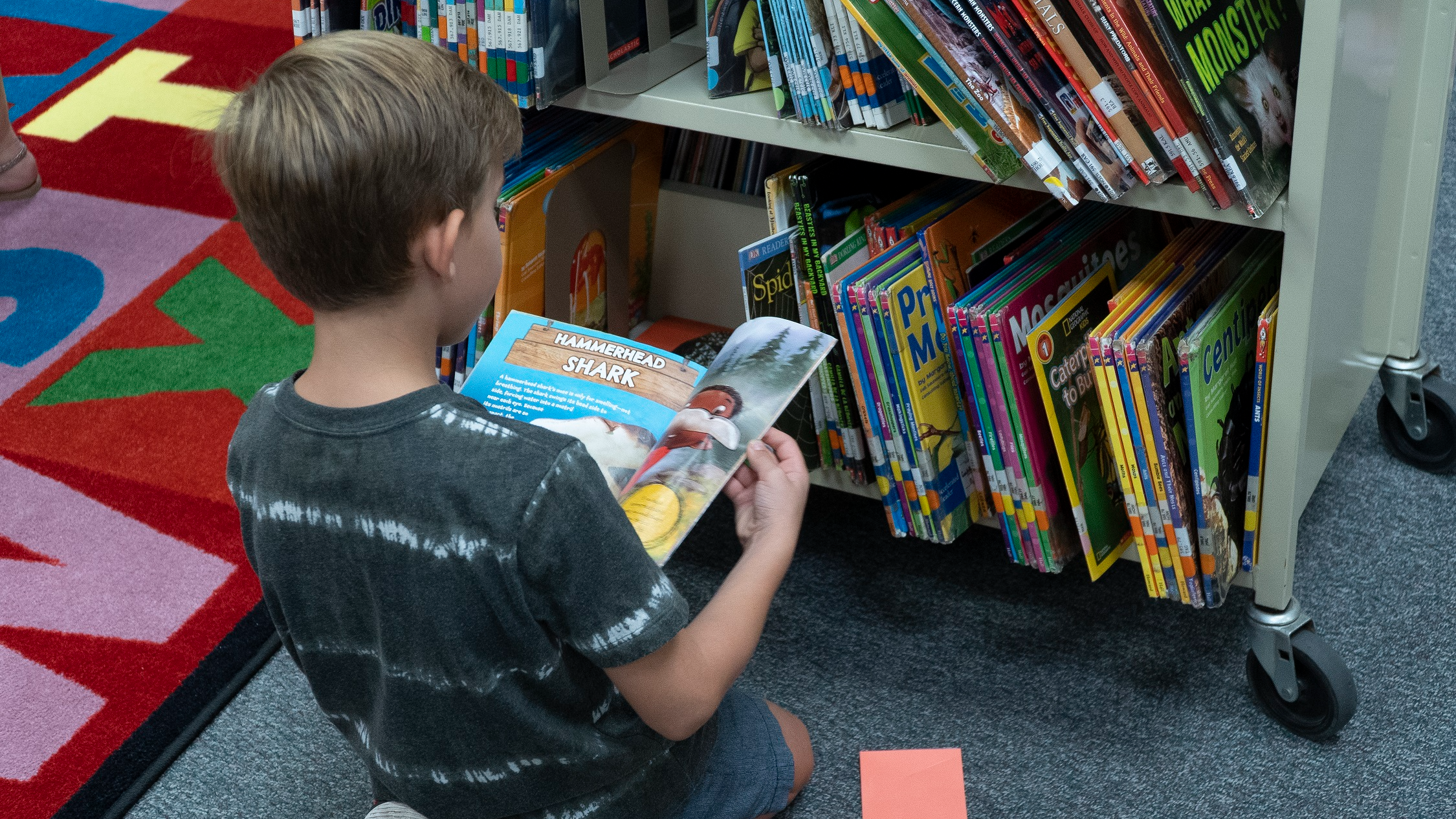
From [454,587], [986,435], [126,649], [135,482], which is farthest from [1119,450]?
[135,482]

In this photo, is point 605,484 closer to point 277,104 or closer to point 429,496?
point 429,496

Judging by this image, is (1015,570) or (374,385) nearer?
(374,385)

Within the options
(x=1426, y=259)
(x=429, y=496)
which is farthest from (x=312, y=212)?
(x=1426, y=259)

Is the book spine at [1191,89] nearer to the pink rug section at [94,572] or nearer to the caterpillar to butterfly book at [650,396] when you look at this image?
the caterpillar to butterfly book at [650,396]

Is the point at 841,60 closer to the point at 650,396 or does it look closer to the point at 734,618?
the point at 650,396

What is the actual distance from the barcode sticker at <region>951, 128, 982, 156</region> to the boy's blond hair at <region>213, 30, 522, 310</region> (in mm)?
401

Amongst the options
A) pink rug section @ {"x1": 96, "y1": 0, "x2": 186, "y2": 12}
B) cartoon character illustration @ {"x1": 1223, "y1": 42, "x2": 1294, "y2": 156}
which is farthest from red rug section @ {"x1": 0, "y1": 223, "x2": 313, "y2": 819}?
cartoon character illustration @ {"x1": 1223, "y1": 42, "x2": 1294, "y2": 156}

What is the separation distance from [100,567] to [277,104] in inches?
39.4

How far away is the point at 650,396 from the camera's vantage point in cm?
103

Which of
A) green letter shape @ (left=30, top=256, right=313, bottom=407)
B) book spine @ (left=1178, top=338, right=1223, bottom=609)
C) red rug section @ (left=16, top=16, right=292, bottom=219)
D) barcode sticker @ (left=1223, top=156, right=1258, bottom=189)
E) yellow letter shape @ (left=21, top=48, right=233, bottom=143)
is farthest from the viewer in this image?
yellow letter shape @ (left=21, top=48, right=233, bottom=143)

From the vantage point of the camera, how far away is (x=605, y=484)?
0.81m

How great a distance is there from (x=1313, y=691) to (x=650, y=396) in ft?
2.25

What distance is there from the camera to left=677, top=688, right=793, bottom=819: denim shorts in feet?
3.68

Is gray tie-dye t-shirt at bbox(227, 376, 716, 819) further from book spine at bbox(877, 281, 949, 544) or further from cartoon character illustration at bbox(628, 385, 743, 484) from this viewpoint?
book spine at bbox(877, 281, 949, 544)
